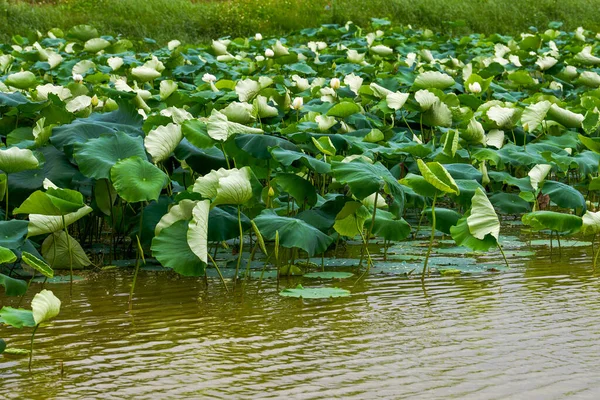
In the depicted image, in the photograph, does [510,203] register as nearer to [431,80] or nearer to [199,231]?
[431,80]

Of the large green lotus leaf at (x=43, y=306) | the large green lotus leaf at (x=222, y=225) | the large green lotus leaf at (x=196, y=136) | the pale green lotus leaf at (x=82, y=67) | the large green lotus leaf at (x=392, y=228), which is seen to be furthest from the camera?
the pale green lotus leaf at (x=82, y=67)

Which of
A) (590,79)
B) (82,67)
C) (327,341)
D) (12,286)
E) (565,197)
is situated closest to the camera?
(327,341)

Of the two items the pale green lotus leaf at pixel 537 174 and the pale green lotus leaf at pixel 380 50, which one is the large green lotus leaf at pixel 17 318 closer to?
the pale green lotus leaf at pixel 537 174

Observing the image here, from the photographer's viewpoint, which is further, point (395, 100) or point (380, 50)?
point (380, 50)

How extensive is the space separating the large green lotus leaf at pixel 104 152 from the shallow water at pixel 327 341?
418mm

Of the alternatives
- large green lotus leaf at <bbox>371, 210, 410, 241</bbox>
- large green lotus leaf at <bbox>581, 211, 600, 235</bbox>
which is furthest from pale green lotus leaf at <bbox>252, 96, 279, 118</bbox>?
large green lotus leaf at <bbox>581, 211, 600, 235</bbox>

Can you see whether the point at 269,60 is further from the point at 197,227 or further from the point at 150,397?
the point at 150,397

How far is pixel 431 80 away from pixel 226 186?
8.67 feet

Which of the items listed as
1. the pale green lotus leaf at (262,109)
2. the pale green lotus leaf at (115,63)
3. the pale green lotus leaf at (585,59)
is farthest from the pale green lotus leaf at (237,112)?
the pale green lotus leaf at (585,59)

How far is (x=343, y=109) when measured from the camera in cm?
474

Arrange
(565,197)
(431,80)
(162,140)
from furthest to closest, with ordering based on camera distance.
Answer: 1. (431,80)
2. (565,197)
3. (162,140)

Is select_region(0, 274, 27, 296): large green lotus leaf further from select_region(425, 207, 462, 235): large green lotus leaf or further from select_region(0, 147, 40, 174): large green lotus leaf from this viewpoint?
select_region(425, 207, 462, 235): large green lotus leaf

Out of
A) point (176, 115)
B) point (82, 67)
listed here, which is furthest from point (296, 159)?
point (82, 67)

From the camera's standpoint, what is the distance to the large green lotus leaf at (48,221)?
→ 3.20 m
